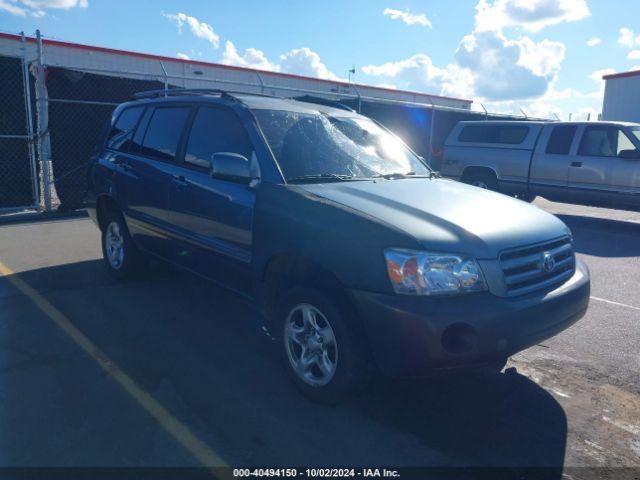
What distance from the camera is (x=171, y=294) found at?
5.50 metres

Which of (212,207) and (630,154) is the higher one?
(630,154)

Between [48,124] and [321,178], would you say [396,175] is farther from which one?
[48,124]

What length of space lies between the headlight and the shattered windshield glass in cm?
119

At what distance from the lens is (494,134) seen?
1185 centimetres

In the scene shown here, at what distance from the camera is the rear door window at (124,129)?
18.7ft

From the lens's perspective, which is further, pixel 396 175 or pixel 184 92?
pixel 184 92

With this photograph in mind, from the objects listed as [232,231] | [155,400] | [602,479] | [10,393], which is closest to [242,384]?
[155,400]

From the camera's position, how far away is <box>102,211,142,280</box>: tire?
568cm

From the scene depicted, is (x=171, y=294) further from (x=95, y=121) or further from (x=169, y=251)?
(x=95, y=121)

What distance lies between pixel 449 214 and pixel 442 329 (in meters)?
0.83

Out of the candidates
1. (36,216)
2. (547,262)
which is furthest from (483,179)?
(36,216)

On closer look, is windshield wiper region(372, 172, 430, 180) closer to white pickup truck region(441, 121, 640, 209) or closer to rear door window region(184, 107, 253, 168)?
rear door window region(184, 107, 253, 168)

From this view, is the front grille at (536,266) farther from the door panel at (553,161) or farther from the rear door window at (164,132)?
the door panel at (553,161)

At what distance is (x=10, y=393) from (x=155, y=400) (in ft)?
3.13
